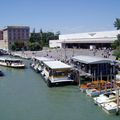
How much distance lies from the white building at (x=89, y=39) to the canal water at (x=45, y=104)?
1656 inches

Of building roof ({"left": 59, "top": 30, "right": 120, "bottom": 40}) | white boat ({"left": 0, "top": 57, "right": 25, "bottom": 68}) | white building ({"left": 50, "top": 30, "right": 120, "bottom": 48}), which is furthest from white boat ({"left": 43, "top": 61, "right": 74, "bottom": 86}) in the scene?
building roof ({"left": 59, "top": 30, "right": 120, "bottom": 40})

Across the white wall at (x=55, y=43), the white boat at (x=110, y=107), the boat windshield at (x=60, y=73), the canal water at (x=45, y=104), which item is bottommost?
the canal water at (x=45, y=104)

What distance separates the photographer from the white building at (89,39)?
231 ft

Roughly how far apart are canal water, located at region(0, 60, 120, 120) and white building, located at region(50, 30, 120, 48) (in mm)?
42067

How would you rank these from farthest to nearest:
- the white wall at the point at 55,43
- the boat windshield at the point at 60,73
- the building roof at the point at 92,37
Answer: the white wall at the point at 55,43 → the building roof at the point at 92,37 → the boat windshield at the point at 60,73

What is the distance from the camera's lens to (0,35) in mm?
122750

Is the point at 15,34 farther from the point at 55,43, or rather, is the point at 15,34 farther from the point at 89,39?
the point at 89,39

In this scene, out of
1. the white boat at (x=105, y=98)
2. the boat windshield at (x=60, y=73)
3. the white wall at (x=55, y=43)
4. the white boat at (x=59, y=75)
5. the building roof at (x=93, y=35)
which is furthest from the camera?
the white wall at (x=55, y=43)

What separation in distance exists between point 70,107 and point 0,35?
105772mm

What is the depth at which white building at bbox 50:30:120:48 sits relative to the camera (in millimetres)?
70438

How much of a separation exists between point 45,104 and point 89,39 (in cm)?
5777

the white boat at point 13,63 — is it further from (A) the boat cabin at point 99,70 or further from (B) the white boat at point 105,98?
(B) the white boat at point 105,98

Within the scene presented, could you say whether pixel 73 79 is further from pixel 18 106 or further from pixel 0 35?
pixel 0 35

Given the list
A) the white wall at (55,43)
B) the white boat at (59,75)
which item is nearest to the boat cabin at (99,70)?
the white boat at (59,75)
